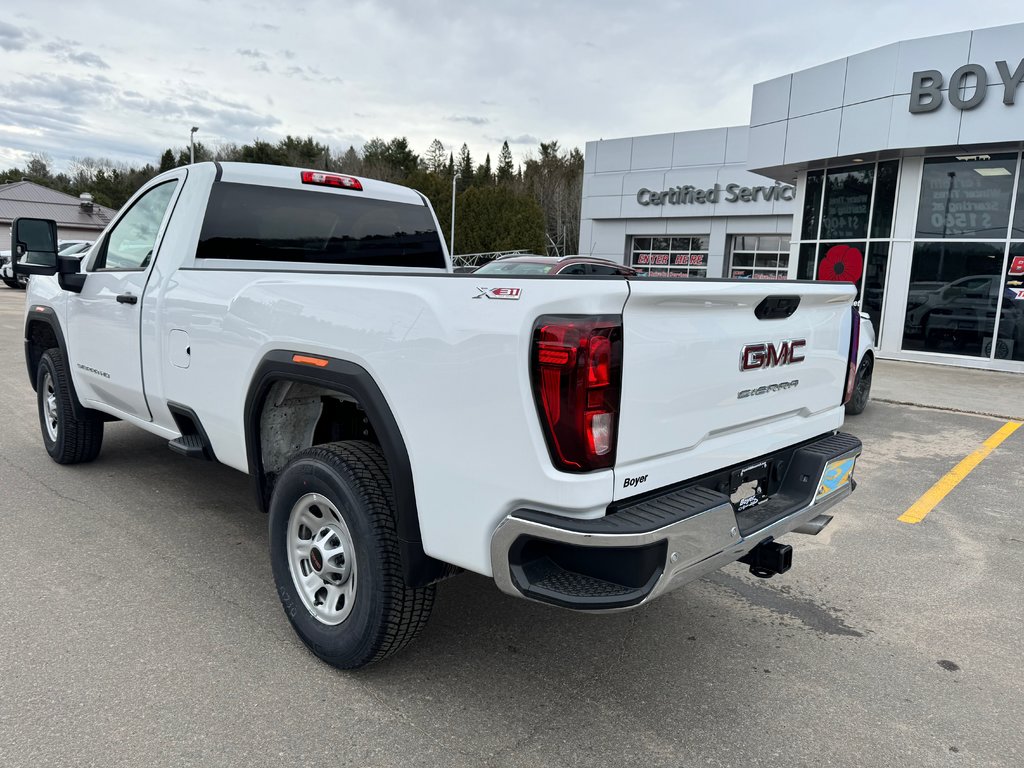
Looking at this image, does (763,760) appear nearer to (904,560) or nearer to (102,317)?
(904,560)

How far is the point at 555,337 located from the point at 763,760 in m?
1.62

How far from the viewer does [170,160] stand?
73.9 m

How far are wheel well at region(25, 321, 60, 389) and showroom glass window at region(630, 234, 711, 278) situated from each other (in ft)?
79.5

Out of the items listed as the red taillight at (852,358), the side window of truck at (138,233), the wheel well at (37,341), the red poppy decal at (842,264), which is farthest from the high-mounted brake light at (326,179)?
the red poppy decal at (842,264)

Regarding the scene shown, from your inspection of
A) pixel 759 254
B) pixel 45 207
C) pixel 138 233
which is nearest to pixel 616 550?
pixel 138 233

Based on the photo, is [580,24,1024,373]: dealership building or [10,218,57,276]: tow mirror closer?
[10,218,57,276]: tow mirror

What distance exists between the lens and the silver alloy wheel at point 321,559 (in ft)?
9.36

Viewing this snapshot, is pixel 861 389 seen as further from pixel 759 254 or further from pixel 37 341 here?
pixel 759 254

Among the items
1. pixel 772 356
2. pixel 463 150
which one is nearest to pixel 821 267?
pixel 772 356

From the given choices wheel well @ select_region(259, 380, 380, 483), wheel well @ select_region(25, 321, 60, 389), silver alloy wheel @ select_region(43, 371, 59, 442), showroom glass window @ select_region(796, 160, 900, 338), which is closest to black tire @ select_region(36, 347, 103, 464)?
silver alloy wheel @ select_region(43, 371, 59, 442)

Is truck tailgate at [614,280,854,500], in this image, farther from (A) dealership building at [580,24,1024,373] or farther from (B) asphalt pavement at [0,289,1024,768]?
(A) dealership building at [580,24,1024,373]

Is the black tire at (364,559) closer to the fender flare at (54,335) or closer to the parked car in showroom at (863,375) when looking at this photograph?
the fender flare at (54,335)

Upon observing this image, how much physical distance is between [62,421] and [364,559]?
12.2 ft

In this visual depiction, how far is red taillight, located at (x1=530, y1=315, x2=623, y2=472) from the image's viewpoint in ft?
6.94
